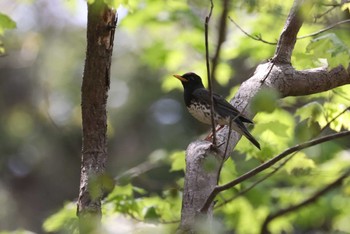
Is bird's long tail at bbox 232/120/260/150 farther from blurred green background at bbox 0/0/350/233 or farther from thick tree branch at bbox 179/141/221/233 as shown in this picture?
blurred green background at bbox 0/0/350/233

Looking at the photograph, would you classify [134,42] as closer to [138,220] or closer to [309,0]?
[138,220]

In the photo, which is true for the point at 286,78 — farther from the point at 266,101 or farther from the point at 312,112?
the point at 266,101

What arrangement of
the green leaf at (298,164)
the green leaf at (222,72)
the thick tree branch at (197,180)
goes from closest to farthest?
the thick tree branch at (197,180)
the green leaf at (298,164)
the green leaf at (222,72)

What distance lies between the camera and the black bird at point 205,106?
→ 4.04 metres

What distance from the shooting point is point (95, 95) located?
11.4 feet

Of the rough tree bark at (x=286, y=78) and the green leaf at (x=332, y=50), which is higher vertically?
the rough tree bark at (x=286, y=78)

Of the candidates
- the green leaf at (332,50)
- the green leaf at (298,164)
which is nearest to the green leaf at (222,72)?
the green leaf at (298,164)

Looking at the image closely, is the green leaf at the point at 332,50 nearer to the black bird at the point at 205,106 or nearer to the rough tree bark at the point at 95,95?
the black bird at the point at 205,106

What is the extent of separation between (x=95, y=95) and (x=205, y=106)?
1.80 metres

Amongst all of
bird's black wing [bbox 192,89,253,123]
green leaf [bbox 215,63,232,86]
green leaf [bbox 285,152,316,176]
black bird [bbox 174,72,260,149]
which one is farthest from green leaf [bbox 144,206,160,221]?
green leaf [bbox 215,63,232,86]

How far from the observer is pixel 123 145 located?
12.2 m

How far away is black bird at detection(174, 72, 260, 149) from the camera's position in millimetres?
4043

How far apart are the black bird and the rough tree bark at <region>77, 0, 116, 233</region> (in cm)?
72

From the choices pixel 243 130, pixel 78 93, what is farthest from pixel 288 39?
pixel 78 93
